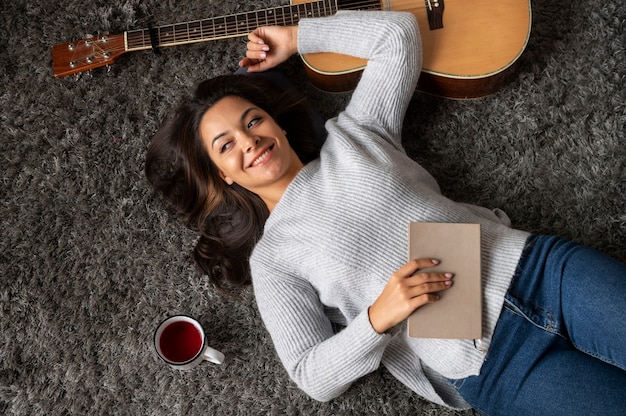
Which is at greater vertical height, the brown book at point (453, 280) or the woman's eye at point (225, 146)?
the woman's eye at point (225, 146)

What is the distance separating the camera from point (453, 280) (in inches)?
43.1

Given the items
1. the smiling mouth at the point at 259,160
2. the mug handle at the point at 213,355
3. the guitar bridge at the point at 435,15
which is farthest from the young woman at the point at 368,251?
the mug handle at the point at 213,355

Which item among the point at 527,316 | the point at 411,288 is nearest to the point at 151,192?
the point at 411,288

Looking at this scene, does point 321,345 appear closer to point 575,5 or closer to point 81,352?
point 81,352

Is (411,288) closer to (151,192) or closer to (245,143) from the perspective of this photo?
(245,143)

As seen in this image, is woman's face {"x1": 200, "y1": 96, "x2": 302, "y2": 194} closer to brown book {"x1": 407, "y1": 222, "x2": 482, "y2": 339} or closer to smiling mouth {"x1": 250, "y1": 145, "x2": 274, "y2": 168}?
smiling mouth {"x1": 250, "y1": 145, "x2": 274, "y2": 168}

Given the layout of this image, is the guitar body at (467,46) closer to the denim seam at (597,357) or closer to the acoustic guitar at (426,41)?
the acoustic guitar at (426,41)

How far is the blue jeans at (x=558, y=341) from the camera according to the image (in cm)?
107

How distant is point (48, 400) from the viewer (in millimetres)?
1526

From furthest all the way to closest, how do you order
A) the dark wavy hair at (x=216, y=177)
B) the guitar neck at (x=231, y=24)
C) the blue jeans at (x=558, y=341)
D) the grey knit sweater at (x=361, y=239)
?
the guitar neck at (x=231, y=24)
the dark wavy hair at (x=216, y=177)
the grey knit sweater at (x=361, y=239)
the blue jeans at (x=558, y=341)

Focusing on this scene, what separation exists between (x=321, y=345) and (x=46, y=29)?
4.25ft

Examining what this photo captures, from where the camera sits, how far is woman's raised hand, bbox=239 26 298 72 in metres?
1.43

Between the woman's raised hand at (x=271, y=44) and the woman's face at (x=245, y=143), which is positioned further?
the woman's raised hand at (x=271, y=44)

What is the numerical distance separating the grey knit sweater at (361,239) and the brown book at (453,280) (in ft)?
0.23
